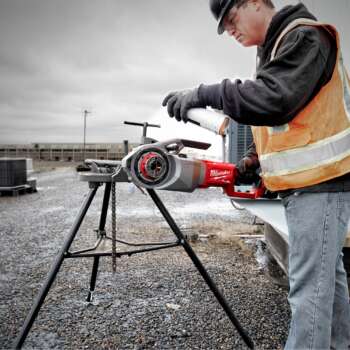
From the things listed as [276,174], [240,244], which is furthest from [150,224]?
[276,174]

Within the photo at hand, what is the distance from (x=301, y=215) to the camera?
4.43 feet

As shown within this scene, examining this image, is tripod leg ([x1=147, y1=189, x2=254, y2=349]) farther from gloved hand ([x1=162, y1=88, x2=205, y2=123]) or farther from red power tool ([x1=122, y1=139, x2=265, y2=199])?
gloved hand ([x1=162, y1=88, x2=205, y2=123])

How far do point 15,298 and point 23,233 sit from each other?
261 centimetres

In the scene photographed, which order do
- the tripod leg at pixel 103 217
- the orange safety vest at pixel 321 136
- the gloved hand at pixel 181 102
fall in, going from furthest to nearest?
the tripod leg at pixel 103 217
the gloved hand at pixel 181 102
the orange safety vest at pixel 321 136

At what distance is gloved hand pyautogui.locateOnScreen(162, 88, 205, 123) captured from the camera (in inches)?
55.0

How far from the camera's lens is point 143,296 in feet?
9.67

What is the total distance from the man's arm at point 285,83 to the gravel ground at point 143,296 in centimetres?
176

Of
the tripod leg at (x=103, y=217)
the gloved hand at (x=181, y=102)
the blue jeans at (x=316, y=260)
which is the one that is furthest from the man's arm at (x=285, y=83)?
the tripod leg at (x=103, y=217)

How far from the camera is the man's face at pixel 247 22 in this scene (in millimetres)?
1387

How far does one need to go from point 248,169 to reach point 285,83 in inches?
35.7

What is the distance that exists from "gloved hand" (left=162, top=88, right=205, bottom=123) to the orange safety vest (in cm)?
40

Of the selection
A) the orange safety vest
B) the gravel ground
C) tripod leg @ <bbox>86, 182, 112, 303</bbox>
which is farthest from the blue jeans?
tripod leg @ <bbox>86, 182, 112, 303</bbox>

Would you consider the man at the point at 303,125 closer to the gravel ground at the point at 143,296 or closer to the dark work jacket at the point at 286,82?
the dark work jacket at the point at 286,82

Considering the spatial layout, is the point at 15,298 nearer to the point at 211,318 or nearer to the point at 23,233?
the point at 211,318
